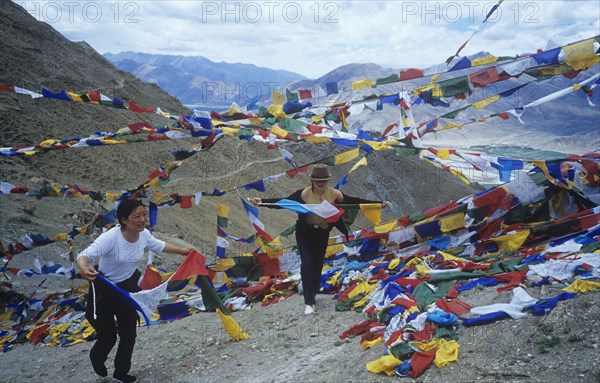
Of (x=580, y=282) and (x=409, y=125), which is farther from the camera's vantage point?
(x=409, y=125)

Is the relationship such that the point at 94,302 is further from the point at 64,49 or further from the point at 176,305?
the point at 64,49

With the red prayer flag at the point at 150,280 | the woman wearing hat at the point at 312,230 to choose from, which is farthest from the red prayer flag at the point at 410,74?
the red prayer flag at the point at 150,280

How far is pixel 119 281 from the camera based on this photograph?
441cm

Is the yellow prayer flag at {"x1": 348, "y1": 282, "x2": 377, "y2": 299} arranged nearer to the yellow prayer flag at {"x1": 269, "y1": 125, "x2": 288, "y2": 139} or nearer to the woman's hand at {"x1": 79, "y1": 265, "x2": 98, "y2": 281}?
the yellow prayer flag at {"x1": 269, "y1": 125, "x2": 288, "y2": 139}

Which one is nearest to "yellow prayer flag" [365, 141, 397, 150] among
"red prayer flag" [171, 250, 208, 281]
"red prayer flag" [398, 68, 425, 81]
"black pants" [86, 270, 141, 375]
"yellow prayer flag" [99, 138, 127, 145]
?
"red prayer flag" [398, 68, 425, 81]

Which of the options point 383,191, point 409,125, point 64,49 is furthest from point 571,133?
point 409,125

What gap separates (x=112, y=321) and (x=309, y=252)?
224 centimetres

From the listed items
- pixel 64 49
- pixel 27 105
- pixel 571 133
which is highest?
pixel 64 49

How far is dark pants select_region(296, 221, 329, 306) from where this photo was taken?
Result: 579cm

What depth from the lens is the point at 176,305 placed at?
6074 mm

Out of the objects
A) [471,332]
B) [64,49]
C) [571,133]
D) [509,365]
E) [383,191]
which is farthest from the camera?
[571,133]

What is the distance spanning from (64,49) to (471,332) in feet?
90.8

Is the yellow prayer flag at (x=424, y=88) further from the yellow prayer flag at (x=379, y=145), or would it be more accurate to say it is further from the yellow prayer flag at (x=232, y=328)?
the yellow prayer flag at (x=232, y=328)

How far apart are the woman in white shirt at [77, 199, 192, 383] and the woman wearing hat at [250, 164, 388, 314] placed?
62.3 inches
